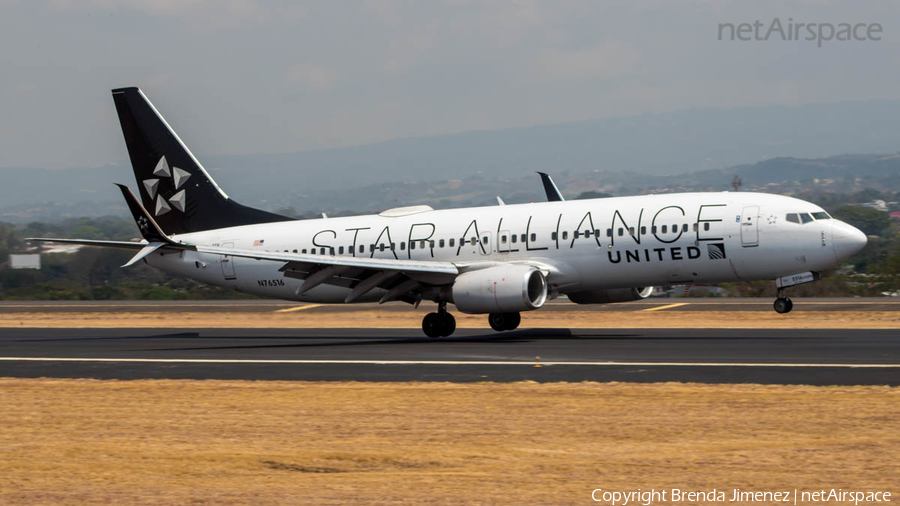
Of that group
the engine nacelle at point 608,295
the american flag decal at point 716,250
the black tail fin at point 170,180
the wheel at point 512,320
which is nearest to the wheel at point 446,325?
the wheel at point 512,320

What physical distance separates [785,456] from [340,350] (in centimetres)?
1727

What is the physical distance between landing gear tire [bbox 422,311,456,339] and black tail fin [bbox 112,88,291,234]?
8.34 metres

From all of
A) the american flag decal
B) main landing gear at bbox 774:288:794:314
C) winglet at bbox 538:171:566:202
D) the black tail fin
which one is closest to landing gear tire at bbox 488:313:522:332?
winglet at bbox 538:171:566:202

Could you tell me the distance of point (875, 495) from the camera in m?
9.46

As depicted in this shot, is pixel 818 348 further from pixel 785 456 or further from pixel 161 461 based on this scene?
pixel 161 461

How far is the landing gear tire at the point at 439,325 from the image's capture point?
3053cm

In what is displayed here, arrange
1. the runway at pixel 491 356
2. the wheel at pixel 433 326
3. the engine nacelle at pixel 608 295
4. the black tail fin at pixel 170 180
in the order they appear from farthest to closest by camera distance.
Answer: the black tail fin at pixel 170 180
the engine nacelle at pixel 608 295
the wheel at pixel 433 326
the runway at pixel 491 356

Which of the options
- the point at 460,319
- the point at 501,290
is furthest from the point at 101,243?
the point at 460,319

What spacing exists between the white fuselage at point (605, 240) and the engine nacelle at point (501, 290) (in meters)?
1.34

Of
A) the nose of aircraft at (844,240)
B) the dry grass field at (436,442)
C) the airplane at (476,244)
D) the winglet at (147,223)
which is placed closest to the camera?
the dry grass field at (436,442)

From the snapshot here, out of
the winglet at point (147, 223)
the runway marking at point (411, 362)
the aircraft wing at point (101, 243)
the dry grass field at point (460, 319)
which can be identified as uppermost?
the winglet at point (147, 223)

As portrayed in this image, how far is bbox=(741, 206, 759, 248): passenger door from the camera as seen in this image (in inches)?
1087

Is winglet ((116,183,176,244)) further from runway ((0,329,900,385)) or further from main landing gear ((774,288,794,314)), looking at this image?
main landing gear ((774,288,794,314))

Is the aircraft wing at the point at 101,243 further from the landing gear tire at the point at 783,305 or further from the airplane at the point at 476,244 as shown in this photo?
the landing gear tire at the point at 783,305
